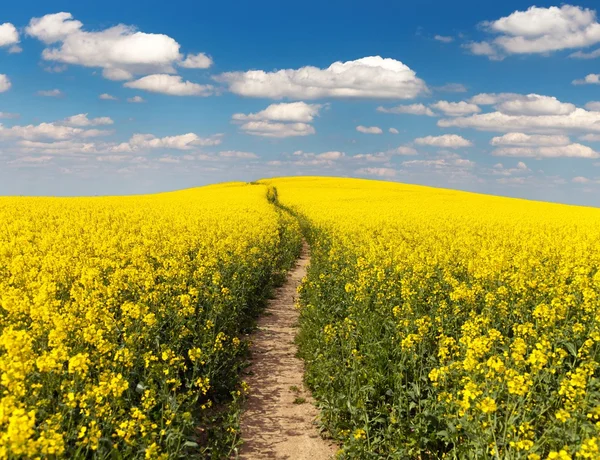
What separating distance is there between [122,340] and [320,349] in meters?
3.57

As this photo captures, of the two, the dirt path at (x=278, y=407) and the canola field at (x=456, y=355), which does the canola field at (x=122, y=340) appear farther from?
the canola field at (x=456, y=355)

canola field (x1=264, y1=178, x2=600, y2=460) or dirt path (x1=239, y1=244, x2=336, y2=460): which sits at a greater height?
canola field (x1=264, y1=178, x2=600, y2=460)

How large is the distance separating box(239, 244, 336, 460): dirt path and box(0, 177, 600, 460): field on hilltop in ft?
0.89

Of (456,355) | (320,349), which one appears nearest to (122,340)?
(320,349)

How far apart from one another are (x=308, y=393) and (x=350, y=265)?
532cm

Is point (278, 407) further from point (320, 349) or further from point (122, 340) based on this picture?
point (122, 340)

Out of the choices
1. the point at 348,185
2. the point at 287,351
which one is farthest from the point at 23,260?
the point at 348,185

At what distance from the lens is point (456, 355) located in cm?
639

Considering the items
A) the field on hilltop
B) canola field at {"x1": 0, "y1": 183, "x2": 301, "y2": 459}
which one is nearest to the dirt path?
the field on hilltop

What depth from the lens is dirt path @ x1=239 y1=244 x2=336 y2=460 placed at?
607 cm

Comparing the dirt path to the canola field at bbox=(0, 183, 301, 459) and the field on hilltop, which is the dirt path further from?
the canola field at bbox=(0, 183, 301, 459)

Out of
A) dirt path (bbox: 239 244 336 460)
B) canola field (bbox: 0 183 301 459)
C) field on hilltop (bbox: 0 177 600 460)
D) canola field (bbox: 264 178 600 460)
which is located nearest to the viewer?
canola field (bbox: 0 183 301 459)

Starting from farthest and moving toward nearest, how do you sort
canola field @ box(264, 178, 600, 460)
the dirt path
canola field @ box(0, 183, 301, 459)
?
1. the dirt path
2. canola field @ box(264, 178, 600, 460)
3. canola field @ box(0, 183, 301, 459)

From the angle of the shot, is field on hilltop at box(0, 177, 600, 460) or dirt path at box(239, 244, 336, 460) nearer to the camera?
field on hilltop at box(0, 177, 600, 460)
